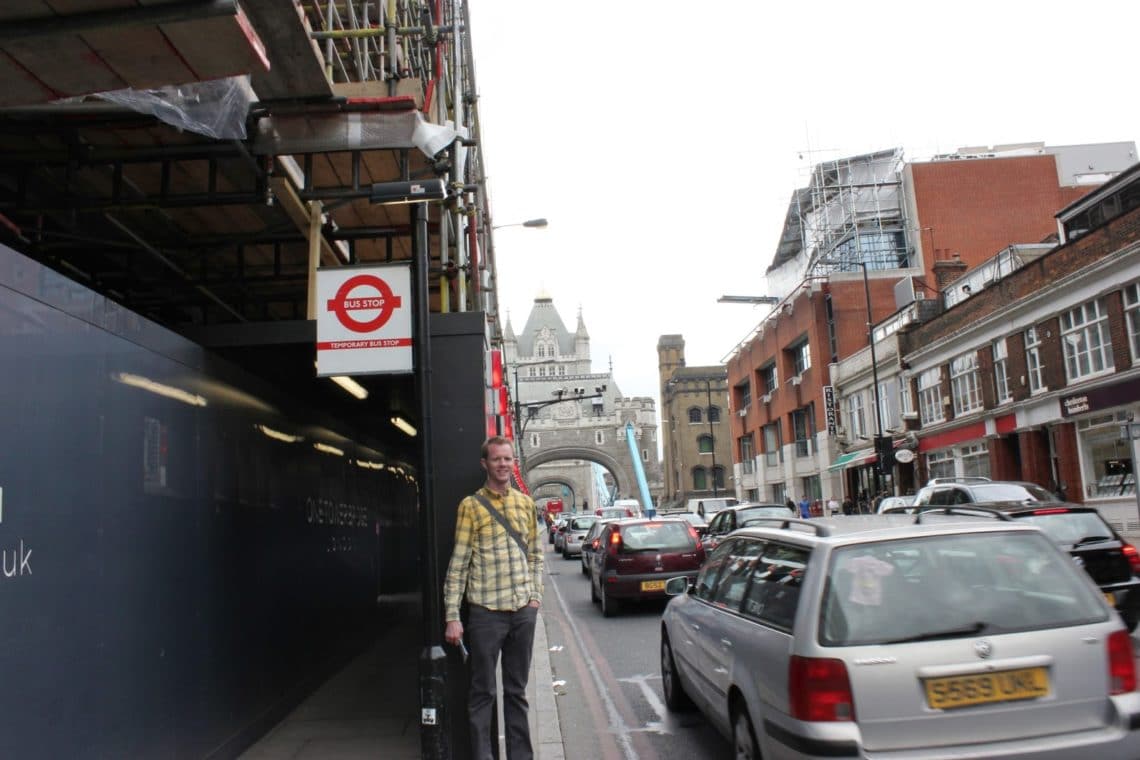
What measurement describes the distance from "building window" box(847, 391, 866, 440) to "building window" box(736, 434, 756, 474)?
18.1m

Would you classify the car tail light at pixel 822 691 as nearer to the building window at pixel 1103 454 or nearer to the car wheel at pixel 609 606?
the car wheel at pixel 609 606

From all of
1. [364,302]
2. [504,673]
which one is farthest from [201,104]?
[504,673]

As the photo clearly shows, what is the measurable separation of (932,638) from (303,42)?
4.41 metres

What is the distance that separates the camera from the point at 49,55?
11.7 ft

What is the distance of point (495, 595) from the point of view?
201 inches

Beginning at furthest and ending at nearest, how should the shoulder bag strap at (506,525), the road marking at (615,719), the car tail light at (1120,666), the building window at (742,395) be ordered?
the building window at (742,395) → the road marking at (615,719) → the shoulder bag strap at (506,525) → the car tail light at (1120,666)

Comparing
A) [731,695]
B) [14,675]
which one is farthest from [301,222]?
[731,695]

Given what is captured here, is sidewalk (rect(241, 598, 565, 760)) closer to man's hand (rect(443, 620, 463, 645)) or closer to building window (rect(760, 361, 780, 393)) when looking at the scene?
man's hand (rect(443, 620, 463, 645))

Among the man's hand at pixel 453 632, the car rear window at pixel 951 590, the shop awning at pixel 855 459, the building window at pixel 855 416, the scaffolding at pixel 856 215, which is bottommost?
the man's hand at pixel 453 632

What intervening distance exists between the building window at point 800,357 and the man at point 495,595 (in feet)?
139

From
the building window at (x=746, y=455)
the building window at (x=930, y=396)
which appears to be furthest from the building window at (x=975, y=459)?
the building window at (x=746, y=455)

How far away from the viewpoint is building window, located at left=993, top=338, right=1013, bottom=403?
27.2 meters

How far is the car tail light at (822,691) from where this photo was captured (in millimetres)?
3914

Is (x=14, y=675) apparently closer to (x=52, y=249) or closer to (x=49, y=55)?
→ (x=49, y=55)
